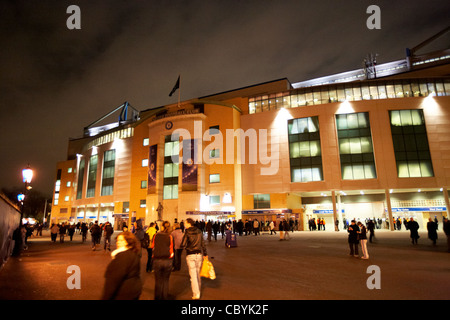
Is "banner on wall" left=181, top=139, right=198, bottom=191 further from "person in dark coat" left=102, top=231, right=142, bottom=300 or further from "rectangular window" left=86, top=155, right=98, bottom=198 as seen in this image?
"person in dark coat" left=102, top=231, right=142, bottom=300

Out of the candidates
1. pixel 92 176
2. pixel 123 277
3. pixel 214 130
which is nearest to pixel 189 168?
pixel 214 130

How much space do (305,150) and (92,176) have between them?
163ft

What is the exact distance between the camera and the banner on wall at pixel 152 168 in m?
48.9

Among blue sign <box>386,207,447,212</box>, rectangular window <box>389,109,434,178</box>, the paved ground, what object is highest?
rectangular window <box>389,109,434,178</box>

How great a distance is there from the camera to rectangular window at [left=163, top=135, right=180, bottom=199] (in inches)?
1881

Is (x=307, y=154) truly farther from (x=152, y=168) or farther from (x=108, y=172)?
(x=108, y=172)

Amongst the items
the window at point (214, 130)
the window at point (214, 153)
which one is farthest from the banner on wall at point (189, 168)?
the window at point (214, 130)

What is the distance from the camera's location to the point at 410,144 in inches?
1545

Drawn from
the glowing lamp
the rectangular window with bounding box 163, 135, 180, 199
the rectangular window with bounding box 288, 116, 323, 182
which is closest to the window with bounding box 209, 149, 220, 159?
the rectangular window with bounding box 163, 135, 180, 199

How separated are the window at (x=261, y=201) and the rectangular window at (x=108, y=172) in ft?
108

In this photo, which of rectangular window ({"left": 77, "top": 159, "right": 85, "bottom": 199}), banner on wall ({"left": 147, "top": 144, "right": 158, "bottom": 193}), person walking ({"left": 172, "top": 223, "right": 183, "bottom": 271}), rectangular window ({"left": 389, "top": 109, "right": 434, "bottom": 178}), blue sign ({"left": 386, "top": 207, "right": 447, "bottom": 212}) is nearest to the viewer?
person walking ({"left": 172, "top": 223, "right": 183, "bottom": 271})

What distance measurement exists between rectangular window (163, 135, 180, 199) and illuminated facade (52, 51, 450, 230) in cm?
18
